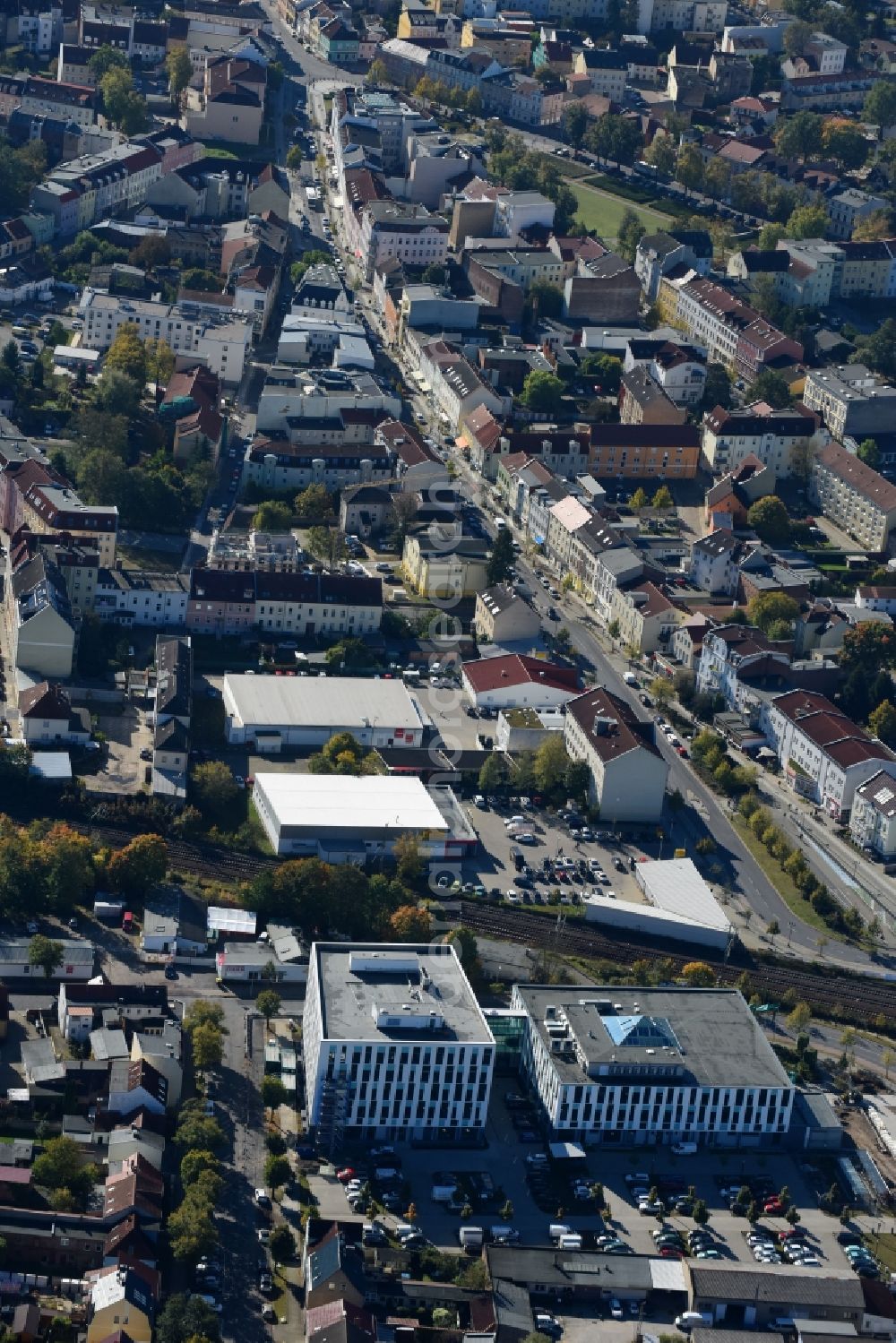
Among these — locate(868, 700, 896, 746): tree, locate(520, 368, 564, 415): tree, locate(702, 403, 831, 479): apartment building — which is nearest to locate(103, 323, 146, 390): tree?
locate(520, 368, 564, 415): tree

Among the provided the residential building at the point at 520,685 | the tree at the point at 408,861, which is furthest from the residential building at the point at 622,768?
the tree at the point at 408,861

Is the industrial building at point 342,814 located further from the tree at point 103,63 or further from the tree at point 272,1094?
the tree at point 103,63

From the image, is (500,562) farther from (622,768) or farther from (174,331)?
(174,331)

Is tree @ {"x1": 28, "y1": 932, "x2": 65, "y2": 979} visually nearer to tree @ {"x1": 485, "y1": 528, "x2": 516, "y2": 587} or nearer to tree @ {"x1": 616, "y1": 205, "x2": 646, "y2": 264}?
tree @ {"x1": 485, "y1": 528, "x2": 516, "y2": 587}

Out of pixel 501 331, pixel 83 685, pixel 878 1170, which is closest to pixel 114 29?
pixel 501 331

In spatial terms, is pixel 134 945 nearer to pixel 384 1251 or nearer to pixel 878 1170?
pixel 384 1251

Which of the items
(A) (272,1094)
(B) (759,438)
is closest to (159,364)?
(B) (759,438)
